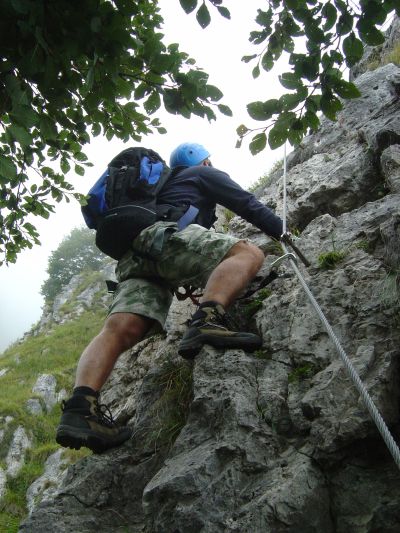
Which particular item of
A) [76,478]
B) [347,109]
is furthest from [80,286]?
[76,478]

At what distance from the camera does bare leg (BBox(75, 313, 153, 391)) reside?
378 cm

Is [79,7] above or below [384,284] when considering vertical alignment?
above

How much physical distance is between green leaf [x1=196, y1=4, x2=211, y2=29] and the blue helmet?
3446mm

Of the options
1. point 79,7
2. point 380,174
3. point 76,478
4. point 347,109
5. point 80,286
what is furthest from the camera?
point 80,286

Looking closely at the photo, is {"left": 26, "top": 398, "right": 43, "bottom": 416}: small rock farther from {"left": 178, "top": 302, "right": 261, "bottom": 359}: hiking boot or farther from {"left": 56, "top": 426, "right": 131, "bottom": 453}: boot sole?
{"left": 178, "top": 302, "right": 261, "bottom": 359}: hiking boot

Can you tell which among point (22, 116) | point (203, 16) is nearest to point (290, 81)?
point (203, 16)

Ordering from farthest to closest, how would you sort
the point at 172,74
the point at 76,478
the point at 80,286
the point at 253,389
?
the point at 80,286, the point at 76,478, the point at 253,389, the point at 172,74

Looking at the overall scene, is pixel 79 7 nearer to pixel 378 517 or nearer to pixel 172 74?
pixel 172 74

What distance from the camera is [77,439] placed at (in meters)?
3.41

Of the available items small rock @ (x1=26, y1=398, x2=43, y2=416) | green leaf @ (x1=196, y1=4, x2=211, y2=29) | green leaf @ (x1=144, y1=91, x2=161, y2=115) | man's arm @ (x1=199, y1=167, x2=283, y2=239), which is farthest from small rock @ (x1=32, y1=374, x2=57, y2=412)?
green leaf @ (x1=196, y1=4, x2=211, y2=29)

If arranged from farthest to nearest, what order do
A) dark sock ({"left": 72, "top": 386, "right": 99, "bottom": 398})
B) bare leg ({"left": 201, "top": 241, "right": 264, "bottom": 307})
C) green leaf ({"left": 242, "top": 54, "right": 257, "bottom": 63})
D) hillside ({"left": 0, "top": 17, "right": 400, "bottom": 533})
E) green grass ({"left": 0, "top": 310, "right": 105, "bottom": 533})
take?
1. green grass ({"left": 0, "top": 310, "right": 105, "bottom": 533})
2. bare leg ({"left": 201, "top": 241, "right": 264, "bottom": 307})
3. dark sock ({"left": 72, "top": 386, "right": 99, "bottom": 398})
4. green leaf ({"left": 242, "top": 54, "right": 257, "bottom": 63})
5. hillside ({"left": 0, "top": 17, "right": 400, "bottom": 533})

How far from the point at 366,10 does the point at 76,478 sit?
399 centimetres

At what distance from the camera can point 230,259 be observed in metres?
4.13

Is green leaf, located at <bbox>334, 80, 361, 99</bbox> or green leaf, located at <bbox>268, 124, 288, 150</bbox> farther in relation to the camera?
green leaf, located at <bbox>268, 124, 288, 150</bbox>
